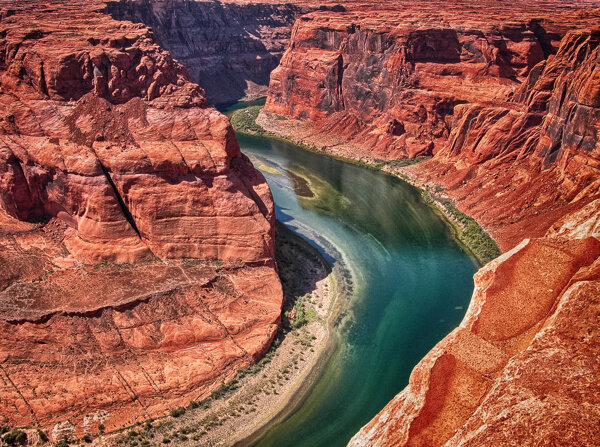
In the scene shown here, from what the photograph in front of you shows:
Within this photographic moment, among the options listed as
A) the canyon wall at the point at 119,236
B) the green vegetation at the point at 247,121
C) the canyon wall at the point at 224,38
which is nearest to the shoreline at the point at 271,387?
the canyon wall at the point at 119,236

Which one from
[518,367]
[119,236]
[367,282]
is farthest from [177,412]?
[367,282]

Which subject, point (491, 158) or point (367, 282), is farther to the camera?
point (491, 158)

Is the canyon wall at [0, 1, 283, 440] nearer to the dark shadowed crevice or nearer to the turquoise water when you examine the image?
the dark shadowed crevice

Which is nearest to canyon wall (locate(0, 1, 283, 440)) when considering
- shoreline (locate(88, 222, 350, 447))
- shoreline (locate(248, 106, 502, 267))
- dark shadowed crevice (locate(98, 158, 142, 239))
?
dark shadowed crevice (locate(98, 158, 142, 239))

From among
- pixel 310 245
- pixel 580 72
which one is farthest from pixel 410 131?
pixel 310 245

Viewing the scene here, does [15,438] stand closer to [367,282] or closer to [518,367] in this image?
[518,367]

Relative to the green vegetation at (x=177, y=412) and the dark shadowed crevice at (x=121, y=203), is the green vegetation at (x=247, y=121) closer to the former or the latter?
the dark shadowed crevice at (x=121, y=203)

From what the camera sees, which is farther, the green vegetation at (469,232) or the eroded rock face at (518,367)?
the green vegetation at (469,232)
